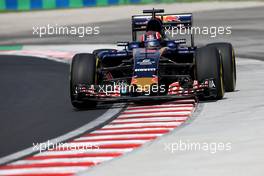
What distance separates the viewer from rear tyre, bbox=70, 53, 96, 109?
43.8 ft

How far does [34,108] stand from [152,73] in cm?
187

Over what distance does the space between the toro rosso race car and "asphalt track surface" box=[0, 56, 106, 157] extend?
0.35 metres

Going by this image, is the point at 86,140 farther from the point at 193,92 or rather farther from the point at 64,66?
the point at 64,66

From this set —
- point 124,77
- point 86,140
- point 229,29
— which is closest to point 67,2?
point 229,29

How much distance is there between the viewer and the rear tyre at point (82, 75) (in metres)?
13.4

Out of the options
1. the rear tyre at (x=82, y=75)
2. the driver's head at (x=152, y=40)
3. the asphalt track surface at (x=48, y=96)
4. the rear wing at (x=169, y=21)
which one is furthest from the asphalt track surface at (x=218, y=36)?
the rear tyre at (x=82, y=75)

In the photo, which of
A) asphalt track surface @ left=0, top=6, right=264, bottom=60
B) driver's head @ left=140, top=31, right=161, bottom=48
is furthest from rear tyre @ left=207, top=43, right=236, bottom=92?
asphalt track surface @ left=0, top=6, right=264, bottom=60

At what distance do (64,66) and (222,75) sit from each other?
781cm

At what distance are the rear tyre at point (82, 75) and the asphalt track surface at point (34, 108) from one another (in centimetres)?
18

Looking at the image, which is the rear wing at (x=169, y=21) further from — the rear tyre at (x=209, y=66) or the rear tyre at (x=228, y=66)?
the rear tyre at (x=209, y=66)

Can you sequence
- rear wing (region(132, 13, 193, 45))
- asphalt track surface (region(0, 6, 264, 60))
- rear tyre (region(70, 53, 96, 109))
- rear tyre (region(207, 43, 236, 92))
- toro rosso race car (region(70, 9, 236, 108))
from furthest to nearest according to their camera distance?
asphalt track surface (region(0, 6, 264, 60)) → rear wing (region(132, 13, 193, 45)) → rear tyre (region(207, 43, 236, 92)) → rear tyre (region(70, 53, 96, 109)) → toro rosso race car (region(70, 9, 236, 108))

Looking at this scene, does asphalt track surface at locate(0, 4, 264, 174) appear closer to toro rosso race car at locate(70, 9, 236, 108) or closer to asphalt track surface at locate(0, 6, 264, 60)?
asphalt track surface at locate(0, 6, 264, 60)

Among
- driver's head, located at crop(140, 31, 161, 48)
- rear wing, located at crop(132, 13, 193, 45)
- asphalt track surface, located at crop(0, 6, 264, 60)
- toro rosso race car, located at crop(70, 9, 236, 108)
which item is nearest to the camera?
toro rosso race car, located at crop(70, 9, 236, 108)

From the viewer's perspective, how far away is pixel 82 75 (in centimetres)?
1343
